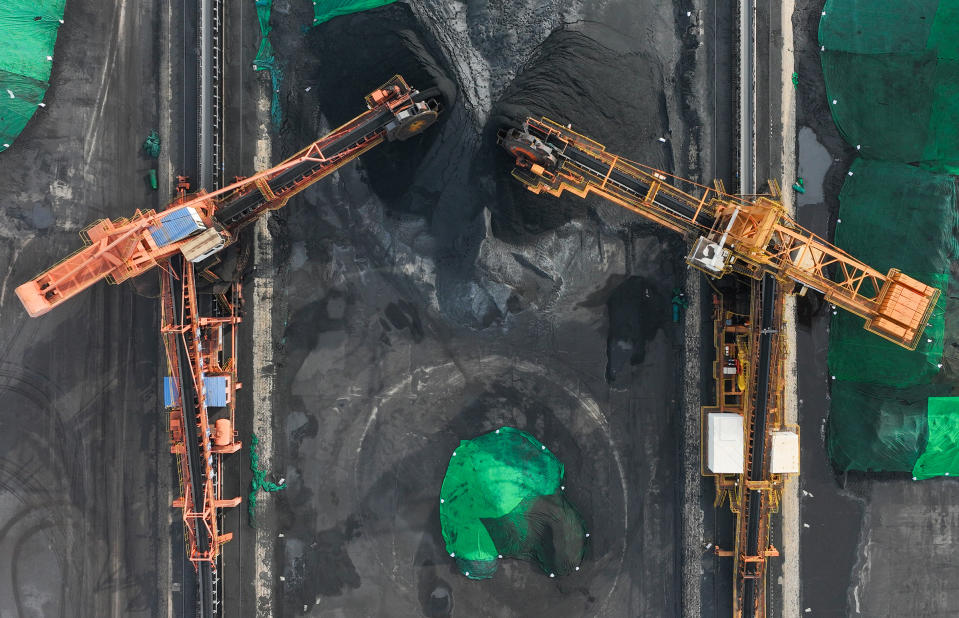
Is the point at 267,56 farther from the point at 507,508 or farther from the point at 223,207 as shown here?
the point at 507,508

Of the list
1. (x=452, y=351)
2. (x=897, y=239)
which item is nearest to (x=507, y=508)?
(x=452, y=351)

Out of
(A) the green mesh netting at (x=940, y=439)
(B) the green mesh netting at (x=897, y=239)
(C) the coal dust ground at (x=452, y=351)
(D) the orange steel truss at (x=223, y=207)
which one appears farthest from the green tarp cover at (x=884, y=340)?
(D) the orange steel truss at (x=223, y=207)

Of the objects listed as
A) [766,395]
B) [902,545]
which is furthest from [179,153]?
[902,545]

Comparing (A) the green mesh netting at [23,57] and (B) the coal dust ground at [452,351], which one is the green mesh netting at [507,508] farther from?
(A) the green mesh netting at [23,57]

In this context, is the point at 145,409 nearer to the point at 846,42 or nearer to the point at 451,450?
the point at 451,450

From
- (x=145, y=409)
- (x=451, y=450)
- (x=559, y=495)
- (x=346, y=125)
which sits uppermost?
(x=346, y=125)
